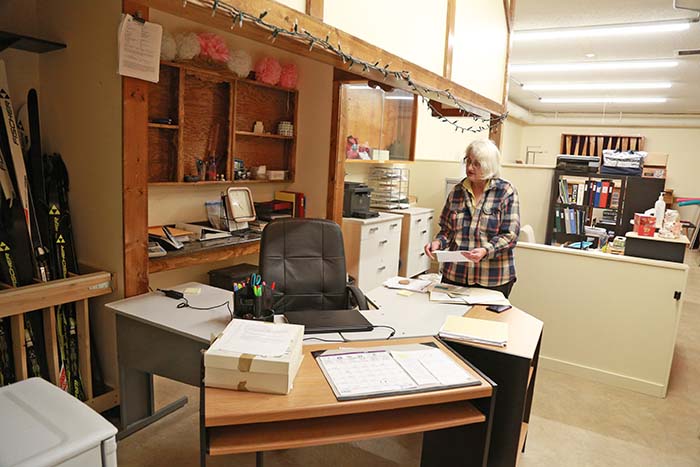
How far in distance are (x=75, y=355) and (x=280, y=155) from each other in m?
2.32

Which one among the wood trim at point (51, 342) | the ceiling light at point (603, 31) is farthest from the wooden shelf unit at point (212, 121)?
the ceiling light at point (603, 31)

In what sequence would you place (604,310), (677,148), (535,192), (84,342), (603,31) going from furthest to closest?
(677,148)
(535,192)
(603,31)
(604,310)
(84,342)

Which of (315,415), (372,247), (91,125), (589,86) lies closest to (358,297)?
(315,415)

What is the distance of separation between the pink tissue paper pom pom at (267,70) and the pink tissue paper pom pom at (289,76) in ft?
0.43

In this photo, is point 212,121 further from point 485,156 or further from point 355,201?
point 485,156

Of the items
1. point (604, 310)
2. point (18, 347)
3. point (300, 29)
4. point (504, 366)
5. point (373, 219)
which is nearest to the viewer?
point (300, 29)

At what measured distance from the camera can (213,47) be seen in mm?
3307

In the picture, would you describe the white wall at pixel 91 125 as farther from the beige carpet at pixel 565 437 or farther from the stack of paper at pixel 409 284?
the stack of paper at pixel 409 284

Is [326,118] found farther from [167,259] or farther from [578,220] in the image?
[578,220]

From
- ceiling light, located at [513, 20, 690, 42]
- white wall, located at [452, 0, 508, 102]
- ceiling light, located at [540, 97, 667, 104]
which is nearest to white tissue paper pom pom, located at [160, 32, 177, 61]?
white wall, located at [452, 0, 508, 102]

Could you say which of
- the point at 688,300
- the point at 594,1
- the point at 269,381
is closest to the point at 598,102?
the point at 688,300

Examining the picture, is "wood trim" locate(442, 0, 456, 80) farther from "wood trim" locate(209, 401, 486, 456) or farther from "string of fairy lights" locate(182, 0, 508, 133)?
"wood trim" locate(209, 401, 486, 456)

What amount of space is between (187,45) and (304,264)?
168 cm

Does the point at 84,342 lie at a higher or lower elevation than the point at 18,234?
lower
